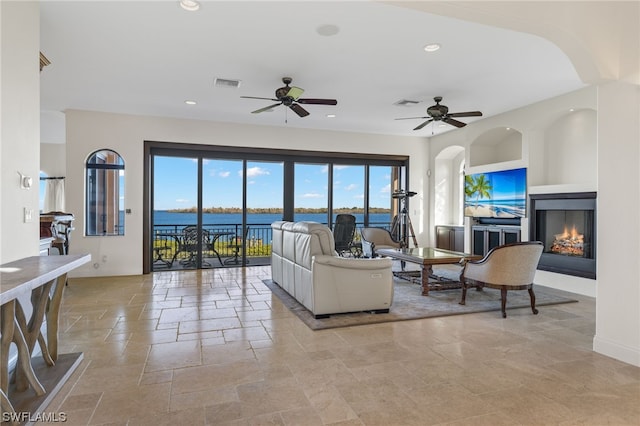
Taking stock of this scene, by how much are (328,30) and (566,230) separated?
4.66 metres

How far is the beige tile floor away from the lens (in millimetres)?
2145

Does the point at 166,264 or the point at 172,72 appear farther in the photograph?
the point at 166,264

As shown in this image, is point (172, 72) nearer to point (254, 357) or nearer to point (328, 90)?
point (328, 90)

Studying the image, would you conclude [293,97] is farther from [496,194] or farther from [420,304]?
[496,194]

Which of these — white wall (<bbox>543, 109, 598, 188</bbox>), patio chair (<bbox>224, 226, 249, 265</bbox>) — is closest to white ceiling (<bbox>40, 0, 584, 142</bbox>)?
white wall (<bbox>543, 109, 598, 188</bbox>)

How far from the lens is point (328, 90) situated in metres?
5.21

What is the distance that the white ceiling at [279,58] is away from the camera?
125 inches

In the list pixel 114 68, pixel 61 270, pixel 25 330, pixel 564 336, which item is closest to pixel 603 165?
pixel 564 336

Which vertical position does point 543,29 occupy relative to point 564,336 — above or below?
above

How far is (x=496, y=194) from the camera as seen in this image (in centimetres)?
656

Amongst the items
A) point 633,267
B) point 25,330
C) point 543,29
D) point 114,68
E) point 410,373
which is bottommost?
point 410,373

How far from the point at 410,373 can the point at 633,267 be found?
76.9 inches

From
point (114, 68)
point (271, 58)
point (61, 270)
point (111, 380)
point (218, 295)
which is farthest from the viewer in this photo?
point (218, 295)

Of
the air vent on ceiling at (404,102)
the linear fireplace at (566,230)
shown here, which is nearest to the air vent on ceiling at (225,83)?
the air vent on ceiling at (404,102)
